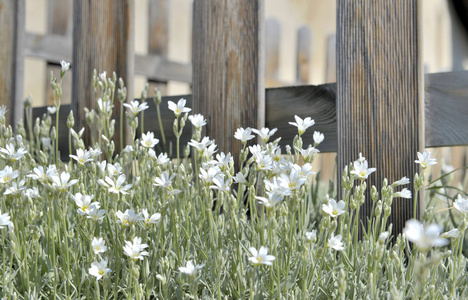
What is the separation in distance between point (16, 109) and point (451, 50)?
5.68 metres

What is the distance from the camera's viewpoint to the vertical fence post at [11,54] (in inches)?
124

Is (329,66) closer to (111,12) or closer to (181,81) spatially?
(181,81)

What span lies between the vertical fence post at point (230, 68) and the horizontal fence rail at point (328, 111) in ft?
0.32

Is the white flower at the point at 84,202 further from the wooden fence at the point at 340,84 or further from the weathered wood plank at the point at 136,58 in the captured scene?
the weathered wood plank at the point at 136,58

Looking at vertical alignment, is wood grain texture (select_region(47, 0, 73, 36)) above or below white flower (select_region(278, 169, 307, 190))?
above

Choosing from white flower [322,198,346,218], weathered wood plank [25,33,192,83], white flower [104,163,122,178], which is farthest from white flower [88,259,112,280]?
weathered wood plank [25,33,192,83]

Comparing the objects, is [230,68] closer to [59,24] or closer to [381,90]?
[381,90]

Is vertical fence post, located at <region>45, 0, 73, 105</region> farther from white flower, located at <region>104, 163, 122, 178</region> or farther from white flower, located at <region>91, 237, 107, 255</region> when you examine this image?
white flower, located at <region>91, 237, 107, 255</region>

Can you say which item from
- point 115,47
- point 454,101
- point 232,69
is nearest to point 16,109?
point 115,47

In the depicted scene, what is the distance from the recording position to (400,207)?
1.89 metres

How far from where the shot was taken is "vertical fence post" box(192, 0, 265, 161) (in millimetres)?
2248

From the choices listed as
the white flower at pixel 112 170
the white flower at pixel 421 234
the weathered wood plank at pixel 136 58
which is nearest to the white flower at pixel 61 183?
the white flower at pixel 112 170

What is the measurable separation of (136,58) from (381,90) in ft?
11.4

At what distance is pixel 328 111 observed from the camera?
2.18 m
